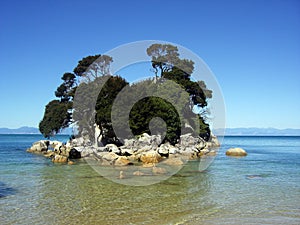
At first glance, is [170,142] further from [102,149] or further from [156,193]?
[156,193]

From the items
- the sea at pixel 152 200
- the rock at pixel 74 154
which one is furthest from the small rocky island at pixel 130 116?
the sea at pixel 152 200

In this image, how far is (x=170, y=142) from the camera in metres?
40.9

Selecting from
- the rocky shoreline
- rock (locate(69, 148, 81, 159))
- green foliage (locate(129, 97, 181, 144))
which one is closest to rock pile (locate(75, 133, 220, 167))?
the rocky shoreline

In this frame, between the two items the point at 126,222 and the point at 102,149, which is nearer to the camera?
the point at 126,222

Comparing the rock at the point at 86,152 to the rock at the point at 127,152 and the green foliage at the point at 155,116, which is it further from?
the green foliage at the point at 155,116

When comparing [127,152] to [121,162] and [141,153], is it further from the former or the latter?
[121,162]

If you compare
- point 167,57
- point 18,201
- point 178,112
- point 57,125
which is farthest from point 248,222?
point 167,57

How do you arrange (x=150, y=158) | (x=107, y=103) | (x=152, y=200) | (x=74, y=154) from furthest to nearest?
(x=107, y=103), (x=74, y=154), (x=150, y=158), (x=152, y=200)

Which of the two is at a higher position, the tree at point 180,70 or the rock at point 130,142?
the tree at point 180,70

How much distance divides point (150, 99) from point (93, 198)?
1012 inches

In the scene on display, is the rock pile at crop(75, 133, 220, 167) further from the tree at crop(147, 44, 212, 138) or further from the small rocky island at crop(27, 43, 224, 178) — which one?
the tree at crop(147, 44, 212, 138)

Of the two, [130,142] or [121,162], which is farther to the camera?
[130,142]

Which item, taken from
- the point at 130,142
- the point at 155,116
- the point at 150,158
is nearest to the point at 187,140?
the point at 155,116

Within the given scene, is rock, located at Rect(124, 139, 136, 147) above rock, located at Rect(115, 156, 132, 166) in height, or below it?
above
